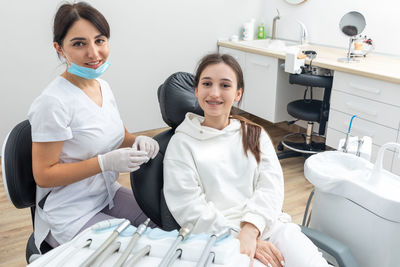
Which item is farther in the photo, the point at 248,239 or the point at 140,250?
the point at 248,239

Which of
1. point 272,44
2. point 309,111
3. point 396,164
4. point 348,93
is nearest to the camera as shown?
point 396,164

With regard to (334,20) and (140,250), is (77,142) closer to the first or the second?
(140,250)

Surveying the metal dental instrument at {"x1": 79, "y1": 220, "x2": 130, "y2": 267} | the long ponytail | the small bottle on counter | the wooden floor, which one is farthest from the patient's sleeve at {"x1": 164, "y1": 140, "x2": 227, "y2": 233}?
the small bottle on counter

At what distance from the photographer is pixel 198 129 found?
1267mm

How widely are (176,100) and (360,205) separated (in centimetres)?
68

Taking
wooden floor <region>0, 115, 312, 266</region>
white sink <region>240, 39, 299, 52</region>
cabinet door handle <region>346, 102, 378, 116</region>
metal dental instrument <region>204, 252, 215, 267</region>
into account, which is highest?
white sink <region>240, 39, 299, 52</region>

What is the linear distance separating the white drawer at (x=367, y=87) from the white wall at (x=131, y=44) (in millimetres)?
1445

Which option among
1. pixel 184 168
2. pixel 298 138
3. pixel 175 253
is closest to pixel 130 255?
pixel 175 253

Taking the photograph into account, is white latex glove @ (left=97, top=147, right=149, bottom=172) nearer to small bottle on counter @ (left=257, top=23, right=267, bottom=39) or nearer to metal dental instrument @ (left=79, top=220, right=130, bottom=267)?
metal dental instrument @ (left=79, top=220, right=130, bottom=267)

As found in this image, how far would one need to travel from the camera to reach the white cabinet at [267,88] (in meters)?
3.04

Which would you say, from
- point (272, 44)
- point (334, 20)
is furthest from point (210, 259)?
point (272, 44)

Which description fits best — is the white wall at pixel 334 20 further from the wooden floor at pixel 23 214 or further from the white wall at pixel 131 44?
the wooden floor at pixel 23 214

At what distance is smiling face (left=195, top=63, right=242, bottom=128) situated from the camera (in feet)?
4.15

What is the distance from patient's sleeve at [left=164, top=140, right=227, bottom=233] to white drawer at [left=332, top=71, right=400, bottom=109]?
1.50 metres
